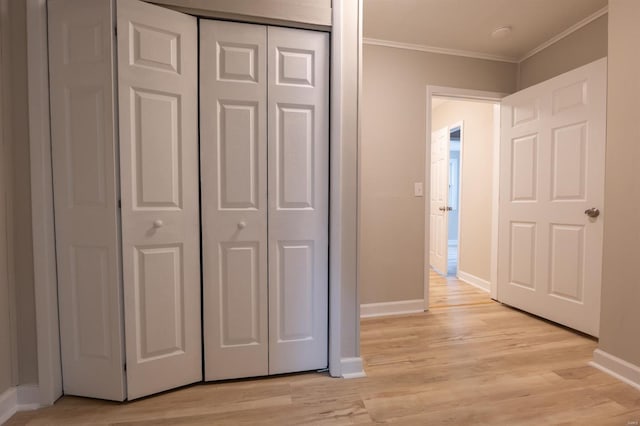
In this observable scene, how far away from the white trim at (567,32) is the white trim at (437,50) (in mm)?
143

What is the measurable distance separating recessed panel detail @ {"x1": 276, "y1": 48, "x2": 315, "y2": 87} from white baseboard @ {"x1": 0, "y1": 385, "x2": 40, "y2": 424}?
1.98 metres

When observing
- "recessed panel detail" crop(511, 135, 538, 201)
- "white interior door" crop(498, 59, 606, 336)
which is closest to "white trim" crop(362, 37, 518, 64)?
"white interior door" crop(498, 59, 606, 336)

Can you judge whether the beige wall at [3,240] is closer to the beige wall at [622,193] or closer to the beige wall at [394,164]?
the beige wall at [394,164]

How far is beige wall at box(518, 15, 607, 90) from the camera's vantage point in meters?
2.27

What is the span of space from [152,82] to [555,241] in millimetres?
3026

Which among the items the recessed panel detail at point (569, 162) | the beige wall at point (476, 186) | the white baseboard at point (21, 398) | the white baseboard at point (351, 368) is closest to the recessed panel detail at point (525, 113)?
the recessed panel detail at point (569, 162)

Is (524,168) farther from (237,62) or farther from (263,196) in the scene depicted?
(237,62)

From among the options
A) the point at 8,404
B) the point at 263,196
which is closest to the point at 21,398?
the point at 8,404

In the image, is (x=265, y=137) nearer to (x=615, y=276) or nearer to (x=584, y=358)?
(x=615, y=276)

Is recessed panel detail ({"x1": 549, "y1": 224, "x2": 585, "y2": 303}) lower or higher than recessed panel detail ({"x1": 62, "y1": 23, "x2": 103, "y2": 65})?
lower

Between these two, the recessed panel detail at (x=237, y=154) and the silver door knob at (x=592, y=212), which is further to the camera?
the silver door knob at (x=592, y=212)

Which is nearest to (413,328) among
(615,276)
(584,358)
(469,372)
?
(469,372)

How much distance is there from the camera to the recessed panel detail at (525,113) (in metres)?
2.58

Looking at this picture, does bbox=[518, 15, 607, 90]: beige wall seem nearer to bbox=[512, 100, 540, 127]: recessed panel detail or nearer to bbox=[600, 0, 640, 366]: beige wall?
bbox=[512, 100, 540, 127]: recessed panel detail
